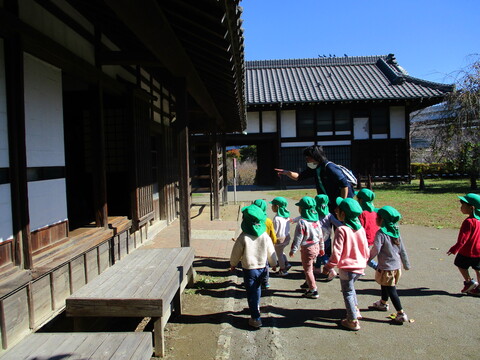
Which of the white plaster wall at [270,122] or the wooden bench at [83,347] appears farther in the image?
the white plaster wall at [270,122]

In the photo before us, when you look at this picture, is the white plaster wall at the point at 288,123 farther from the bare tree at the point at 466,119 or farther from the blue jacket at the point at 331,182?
the blue jacket at the point at 331,182

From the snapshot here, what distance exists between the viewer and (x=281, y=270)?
5.46 metres

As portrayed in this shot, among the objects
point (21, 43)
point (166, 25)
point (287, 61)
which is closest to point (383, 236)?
point (166, 25)

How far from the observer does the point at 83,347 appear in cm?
255

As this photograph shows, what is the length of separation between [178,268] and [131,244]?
7.54 feet

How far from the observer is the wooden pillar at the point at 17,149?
2916 mm

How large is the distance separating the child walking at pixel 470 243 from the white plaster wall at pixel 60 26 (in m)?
4.62

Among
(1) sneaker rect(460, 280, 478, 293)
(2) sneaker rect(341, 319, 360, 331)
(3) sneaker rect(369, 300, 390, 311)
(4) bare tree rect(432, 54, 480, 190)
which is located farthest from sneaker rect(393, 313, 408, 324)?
(4) bare tree rect(432, 54, 480, 190)

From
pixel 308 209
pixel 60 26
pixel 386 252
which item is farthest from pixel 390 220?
pixel 60 26

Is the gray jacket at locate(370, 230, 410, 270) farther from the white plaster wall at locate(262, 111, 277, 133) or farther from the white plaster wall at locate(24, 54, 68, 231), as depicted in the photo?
the white plaster wall at locate(262, 111, 277, 133)

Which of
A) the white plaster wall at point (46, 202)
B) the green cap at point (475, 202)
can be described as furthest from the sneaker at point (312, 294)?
the white plaster wall at point (46, 202)

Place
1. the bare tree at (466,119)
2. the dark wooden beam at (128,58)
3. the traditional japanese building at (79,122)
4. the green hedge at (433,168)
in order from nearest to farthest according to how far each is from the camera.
→ the traditional japanese building at (79,122), the dark wooden beam at (128,58), the bare tree at (466,119), the green hedge at (433,168)

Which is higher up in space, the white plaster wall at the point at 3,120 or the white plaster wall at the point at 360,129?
the white plaster wall at the point at 360,129

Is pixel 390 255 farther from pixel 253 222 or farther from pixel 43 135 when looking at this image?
pixel 43 135
